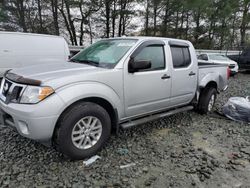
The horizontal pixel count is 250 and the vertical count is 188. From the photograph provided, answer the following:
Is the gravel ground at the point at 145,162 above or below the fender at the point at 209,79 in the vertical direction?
below

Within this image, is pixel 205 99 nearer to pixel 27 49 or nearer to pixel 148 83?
pixel 148 83

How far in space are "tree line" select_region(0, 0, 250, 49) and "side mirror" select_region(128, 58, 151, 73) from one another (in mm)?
14333

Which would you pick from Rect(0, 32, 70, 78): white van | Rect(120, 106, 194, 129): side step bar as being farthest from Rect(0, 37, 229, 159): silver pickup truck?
Rect(0, 32, 70, 78): white van

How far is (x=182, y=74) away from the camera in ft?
12.9

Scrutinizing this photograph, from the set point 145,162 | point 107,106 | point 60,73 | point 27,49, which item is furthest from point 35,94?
point 27,49

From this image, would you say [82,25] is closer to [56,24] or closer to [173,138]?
[56,24]

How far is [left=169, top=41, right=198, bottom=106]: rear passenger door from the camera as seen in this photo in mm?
3850

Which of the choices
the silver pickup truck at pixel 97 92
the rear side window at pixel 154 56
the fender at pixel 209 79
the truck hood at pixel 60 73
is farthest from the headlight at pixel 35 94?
the fender at pixel 209 79

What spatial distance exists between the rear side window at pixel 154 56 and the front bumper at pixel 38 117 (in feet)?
5.25

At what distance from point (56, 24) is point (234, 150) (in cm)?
1696

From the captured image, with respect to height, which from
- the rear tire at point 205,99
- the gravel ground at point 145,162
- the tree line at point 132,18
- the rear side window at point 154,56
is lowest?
the gravel ground at point 145,162

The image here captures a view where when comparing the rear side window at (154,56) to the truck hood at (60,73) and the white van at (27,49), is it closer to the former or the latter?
the truck hood at (60,73)

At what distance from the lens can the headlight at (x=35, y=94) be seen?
235 centimetres

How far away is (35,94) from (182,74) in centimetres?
271
